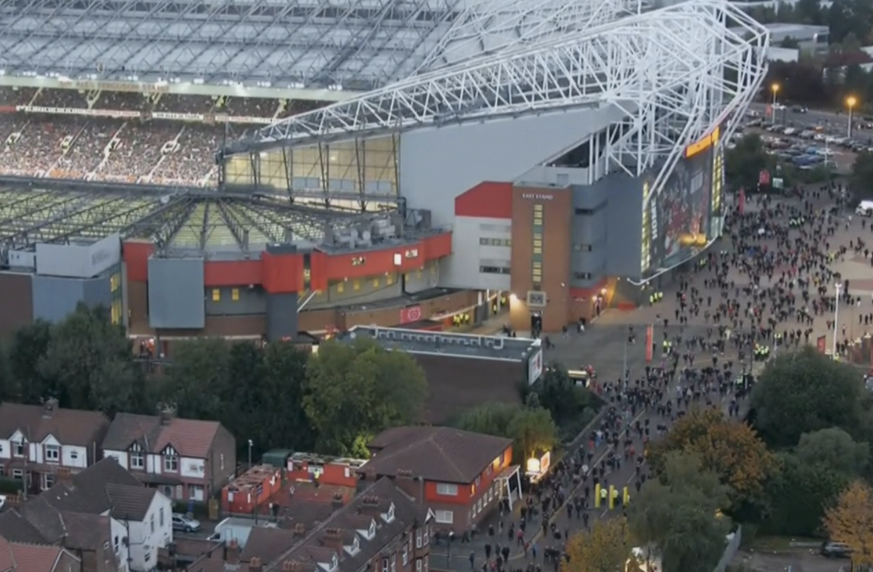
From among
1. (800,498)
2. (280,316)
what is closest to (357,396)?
(280,316)

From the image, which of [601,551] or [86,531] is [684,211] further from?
[86,531]

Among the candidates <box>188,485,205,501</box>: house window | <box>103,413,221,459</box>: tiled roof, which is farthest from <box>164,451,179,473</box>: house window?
<box>188,485,205,501</box>: house window

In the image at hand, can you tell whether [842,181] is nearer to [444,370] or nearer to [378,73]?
[378,73]

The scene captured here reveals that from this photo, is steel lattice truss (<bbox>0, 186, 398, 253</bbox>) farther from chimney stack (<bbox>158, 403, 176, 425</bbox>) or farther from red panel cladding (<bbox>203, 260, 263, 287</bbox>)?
chimney stack (<bbox>158, 403, 176, 425</bbox>)

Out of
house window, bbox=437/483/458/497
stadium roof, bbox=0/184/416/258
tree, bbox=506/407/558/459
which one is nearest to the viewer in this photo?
house window, bbox=437/483/458/497

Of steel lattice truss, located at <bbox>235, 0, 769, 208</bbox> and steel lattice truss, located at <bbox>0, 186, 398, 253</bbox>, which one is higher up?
steel lattice truss, located at <bbox>235, 0, 769, 208</bbox>

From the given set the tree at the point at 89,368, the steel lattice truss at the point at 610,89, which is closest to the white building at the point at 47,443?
the tree at the point at 89,368
